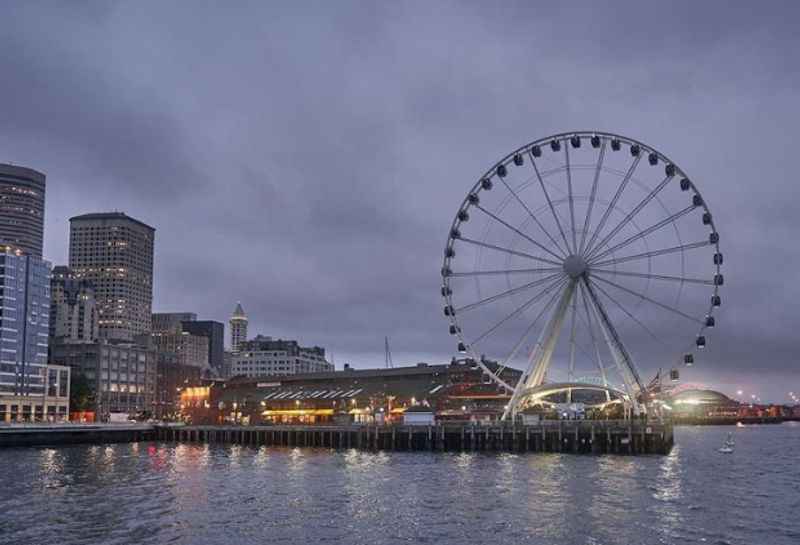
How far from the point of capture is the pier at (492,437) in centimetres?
10669

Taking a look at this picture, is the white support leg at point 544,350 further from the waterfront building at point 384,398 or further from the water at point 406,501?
the waterfront building at point 384,398

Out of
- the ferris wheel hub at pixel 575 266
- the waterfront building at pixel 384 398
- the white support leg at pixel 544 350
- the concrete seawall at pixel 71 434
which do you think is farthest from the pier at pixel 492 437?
the concrete seawall at pixel 71 434

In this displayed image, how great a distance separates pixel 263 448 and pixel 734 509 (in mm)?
82686

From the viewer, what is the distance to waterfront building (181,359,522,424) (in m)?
166

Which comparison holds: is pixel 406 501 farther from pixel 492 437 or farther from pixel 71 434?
pixel 71 434

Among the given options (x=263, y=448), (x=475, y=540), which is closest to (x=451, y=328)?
(x=263, y=448)

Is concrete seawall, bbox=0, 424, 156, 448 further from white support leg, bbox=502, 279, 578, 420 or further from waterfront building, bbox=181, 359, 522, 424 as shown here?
white support leg, bbox=502, 279, 578, 420

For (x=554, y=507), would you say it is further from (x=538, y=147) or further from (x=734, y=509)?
(x=538, y=147)

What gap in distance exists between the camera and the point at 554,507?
60781 millimetres

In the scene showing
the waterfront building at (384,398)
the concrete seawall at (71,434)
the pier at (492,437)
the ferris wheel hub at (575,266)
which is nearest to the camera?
the ferris wheel hub at (575,266)

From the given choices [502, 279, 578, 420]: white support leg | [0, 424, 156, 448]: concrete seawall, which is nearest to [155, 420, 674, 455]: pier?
[502, 279, 578, 420]: white support leg

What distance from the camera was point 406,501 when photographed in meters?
65.2

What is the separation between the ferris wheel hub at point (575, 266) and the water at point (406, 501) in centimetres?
1947

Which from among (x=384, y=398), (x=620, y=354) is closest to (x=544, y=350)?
(x=620, y=354)
